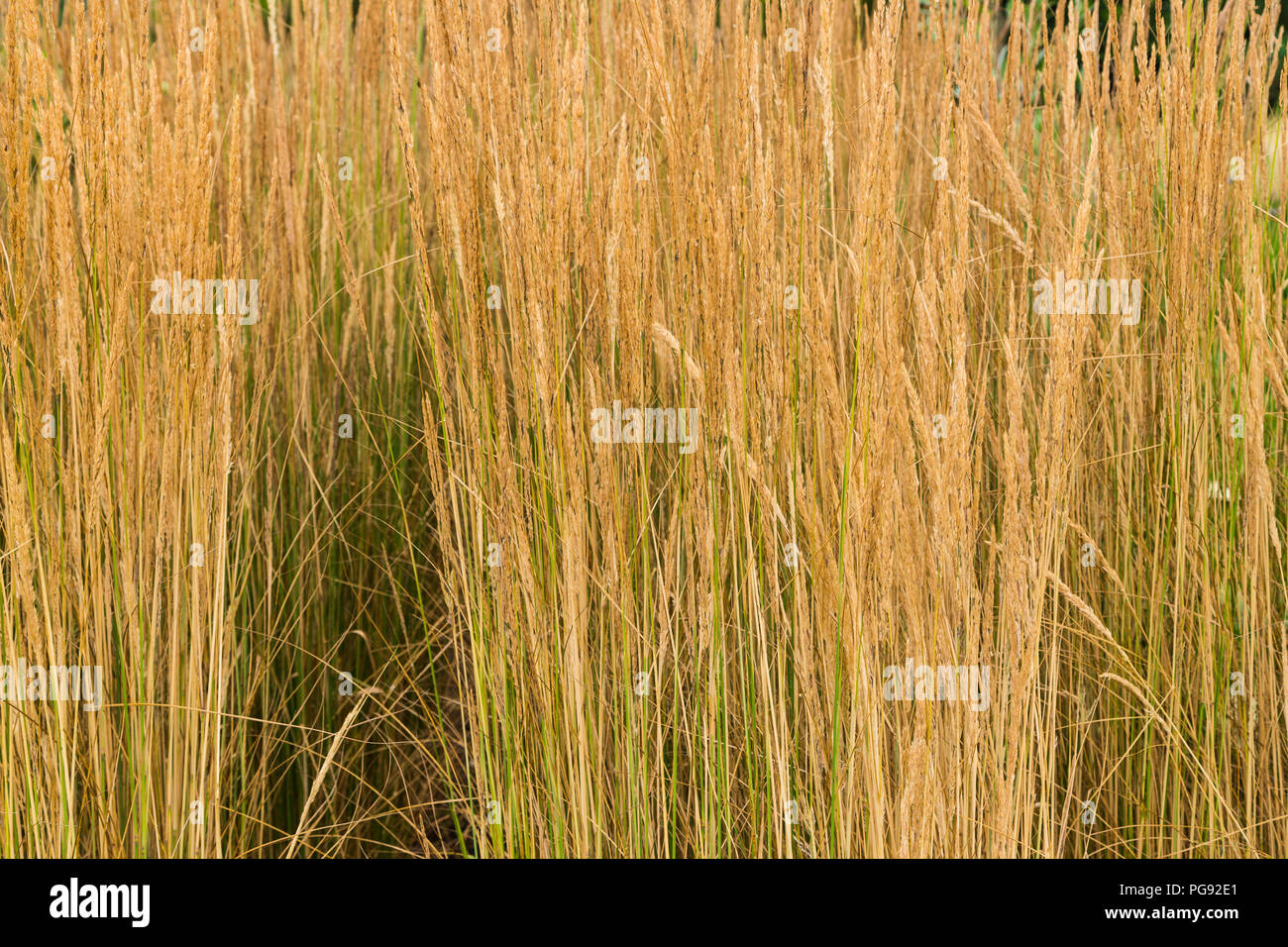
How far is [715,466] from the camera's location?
4.94 ft

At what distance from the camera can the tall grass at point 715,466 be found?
1424 millimetres

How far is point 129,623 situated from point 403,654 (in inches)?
26.7

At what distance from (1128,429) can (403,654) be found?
4.80 feet

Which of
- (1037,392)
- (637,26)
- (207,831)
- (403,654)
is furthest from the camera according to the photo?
(403,654)

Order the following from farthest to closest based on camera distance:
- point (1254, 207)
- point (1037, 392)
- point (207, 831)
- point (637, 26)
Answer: point (1037, 392) < point (1254, 207) < point (207, 831) < point (637, 26)

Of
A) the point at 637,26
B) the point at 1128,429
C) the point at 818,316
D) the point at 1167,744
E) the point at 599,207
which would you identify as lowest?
the point at 1167,744

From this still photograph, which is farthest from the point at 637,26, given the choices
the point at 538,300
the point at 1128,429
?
the point at 1128,429

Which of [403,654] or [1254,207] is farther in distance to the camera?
[403,654]

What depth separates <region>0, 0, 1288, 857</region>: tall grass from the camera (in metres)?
1.42

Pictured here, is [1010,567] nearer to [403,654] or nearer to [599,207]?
[599,207]

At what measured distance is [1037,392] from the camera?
6.26ft

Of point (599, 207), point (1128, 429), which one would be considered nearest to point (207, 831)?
point (599, 207)
